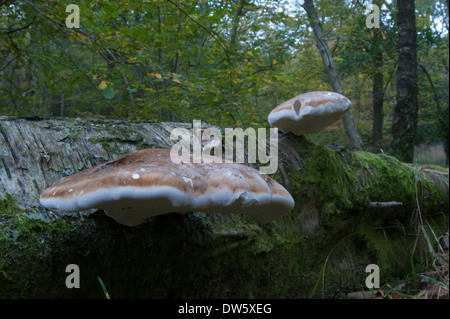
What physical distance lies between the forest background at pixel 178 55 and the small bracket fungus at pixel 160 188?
2109mm

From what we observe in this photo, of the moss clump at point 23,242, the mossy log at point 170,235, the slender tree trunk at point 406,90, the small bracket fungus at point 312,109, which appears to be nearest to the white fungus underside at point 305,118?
the small bracket fungus at point 312,109

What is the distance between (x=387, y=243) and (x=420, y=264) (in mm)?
409

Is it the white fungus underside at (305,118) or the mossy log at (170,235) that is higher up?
the white fungus underside at (305,118)

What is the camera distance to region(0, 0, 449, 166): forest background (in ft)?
14.1

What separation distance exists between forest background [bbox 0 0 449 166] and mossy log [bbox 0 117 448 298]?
5.01 feet

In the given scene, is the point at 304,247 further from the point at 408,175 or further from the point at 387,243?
the point at 408,175

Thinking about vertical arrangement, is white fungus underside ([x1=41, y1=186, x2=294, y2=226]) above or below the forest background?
below

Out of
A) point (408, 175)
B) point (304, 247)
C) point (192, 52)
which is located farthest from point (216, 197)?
point (192, 52)

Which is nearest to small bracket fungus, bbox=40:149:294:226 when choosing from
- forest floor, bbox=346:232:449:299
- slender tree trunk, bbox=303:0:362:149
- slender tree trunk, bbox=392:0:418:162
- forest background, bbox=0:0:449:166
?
forest floor, bbox=346:232:449:299

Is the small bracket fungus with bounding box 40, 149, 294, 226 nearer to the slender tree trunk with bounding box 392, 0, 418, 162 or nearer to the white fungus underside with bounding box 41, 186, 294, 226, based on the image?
the white fungus underside with bounding box 41, 186, 294, 226

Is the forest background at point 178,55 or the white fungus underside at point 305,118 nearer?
the white fungus underside at point 305,118

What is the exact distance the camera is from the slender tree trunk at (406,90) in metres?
5.59

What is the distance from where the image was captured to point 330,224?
242 centimetres

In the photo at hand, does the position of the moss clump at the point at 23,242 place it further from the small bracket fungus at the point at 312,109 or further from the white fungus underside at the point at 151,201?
the small bracket fungus at the point at 312,109
